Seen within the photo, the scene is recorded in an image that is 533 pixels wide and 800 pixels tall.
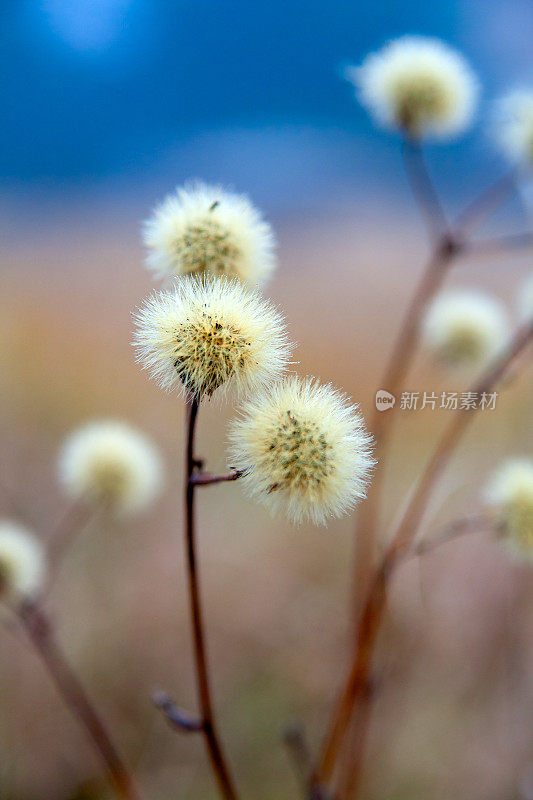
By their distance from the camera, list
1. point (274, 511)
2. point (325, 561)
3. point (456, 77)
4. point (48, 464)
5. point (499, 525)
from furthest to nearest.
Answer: point (48, 464) → point (325, 561) → point (456, 77) → point (499, 525) → point (274, 511)

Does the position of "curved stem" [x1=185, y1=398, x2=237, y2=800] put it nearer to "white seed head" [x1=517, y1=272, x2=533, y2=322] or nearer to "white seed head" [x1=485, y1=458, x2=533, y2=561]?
"white seed head" [x1=485, y1=458, x2=533, y2=561]

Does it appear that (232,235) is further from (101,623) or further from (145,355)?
(101,623)

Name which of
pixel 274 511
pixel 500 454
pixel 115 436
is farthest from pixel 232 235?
pixel 500 454

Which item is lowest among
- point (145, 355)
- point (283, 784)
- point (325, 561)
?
point (283, 784)

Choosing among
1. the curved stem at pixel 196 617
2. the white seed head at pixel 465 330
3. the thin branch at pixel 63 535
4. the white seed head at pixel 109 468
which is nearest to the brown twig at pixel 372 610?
the curved stem at pixel 196 617

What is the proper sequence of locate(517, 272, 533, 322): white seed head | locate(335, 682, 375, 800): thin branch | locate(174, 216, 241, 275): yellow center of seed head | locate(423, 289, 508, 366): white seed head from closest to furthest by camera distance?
locate(174, 216, 241, 275): yellow center of seed head < locate(335, 682, 375, 800): thin branch < locate(517, 272, 533, 322): white seed head < locate(423, 289, 508, 366): white seed head

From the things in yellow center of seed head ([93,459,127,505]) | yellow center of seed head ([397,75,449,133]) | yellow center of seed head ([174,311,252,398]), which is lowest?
yellow center of seed head ([93,459,127,505])

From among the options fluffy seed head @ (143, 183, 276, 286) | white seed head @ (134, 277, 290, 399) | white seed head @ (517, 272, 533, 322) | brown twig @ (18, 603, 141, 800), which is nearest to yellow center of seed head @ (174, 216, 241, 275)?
fluffy seed head @ (143, 183, 276, 286)
